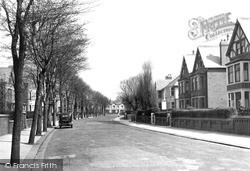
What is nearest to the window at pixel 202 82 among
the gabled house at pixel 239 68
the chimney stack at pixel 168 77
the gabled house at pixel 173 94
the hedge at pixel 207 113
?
the gabled house at pixel 239 68

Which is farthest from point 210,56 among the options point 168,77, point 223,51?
point 168,77

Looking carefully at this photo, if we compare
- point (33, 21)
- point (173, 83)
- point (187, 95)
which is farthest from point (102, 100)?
point (33, 21)

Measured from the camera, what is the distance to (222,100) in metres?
45.9

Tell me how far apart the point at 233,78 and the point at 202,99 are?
10183 millimetres

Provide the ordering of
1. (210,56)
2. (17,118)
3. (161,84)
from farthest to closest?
(161,84) → (210,56) → (17,118)

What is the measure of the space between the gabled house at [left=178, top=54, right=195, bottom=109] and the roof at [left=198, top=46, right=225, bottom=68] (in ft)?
17.2

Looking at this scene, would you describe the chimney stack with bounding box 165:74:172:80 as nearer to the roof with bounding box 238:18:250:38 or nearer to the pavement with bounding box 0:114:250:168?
the roof with bounding box 238:18:250:38

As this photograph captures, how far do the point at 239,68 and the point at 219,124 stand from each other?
1123 centimetres

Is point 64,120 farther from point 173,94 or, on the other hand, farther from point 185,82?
point 173,94

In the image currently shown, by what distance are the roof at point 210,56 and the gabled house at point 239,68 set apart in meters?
6.02

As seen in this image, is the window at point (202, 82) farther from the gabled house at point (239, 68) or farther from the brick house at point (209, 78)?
the gabled house at point (239, 68)

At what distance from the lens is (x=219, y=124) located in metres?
27.0

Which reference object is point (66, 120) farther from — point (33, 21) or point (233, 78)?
point (33, 21)

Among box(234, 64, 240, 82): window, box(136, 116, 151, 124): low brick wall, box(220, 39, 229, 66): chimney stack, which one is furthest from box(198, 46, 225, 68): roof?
box(136, 116, 151, 124): low brick wall
